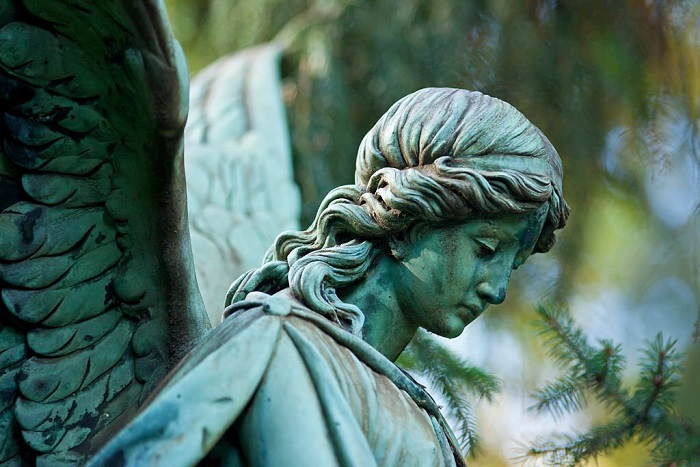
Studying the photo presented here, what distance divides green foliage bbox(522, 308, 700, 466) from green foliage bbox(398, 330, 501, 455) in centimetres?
25

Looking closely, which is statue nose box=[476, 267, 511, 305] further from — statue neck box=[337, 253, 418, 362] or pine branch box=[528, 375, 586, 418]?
pine branch box=[528, 375, 586, 418]

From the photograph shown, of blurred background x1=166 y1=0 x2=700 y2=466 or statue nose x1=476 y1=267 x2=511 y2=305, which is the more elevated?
statue nose x1=476 y1=267 x2=511 y2=305

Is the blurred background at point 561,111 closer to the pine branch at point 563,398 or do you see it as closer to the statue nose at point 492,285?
the pine branch at point 563,398

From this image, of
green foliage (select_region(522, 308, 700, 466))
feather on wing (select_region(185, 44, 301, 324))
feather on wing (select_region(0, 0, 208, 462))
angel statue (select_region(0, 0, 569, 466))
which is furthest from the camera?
feather on wing (select_region(185, 44, 301, 324))

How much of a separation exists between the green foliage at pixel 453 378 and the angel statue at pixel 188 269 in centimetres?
111

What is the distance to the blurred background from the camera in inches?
216

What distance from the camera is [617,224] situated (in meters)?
5.87

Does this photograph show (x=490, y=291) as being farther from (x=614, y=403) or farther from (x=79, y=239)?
(x=614, y=403)

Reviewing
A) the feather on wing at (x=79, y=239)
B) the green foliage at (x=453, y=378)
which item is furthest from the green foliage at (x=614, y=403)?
the feather on wing at (x=79, y=239)

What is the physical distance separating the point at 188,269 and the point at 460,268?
485mm

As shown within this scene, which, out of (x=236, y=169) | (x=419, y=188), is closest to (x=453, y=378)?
(x=236, y=169)

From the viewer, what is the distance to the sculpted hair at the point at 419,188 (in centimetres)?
288

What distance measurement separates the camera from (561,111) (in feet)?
19.0

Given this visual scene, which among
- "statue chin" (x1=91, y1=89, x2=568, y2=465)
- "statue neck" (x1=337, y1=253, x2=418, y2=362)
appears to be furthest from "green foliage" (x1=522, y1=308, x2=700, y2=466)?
A: "statue neck" (x1=337, y1=253, x2=418, y2=362)
